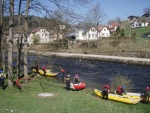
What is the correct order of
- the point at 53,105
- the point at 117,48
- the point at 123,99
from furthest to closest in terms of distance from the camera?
the point at 117,48, the point at 123,99, the point at 53,105

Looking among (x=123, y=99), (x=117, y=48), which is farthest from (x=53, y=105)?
(x=117, y=48)

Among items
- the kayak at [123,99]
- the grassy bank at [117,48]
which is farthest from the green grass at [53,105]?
the grassy bank at [117,48]

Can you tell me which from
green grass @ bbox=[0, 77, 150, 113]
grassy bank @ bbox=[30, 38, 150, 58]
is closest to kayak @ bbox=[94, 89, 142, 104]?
green grass @ bbox=[0, 77, 150, 113]

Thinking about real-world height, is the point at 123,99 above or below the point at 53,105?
below

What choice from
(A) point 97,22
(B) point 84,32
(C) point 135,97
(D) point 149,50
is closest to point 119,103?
(C) point 135,97

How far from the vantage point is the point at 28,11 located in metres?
19.0

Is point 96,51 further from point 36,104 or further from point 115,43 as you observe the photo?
point 36,104

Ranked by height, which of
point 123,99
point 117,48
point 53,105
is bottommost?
point 123,99

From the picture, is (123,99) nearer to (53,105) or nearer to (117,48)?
(53,105)

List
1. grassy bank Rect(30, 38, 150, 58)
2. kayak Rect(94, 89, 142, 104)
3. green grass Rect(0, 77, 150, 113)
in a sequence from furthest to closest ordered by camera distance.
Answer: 1. grassy bank Rect(30, 38, 150, 58)
2. kayak Rect(94, 89, 142, 104)
3. green grass Rect(0, 77, 150, 113)

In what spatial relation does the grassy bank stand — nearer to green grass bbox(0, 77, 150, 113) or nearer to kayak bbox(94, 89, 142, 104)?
green grass bbox(0, 77, 150, 113)

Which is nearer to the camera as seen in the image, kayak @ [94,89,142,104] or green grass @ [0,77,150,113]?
green grass @ [0,77,150,113]

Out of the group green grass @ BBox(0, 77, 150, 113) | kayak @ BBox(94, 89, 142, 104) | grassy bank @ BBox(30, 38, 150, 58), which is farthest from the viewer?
grassy bank @ BBox(30, 38, 150, 58)

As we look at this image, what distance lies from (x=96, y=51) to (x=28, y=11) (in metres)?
38.8
